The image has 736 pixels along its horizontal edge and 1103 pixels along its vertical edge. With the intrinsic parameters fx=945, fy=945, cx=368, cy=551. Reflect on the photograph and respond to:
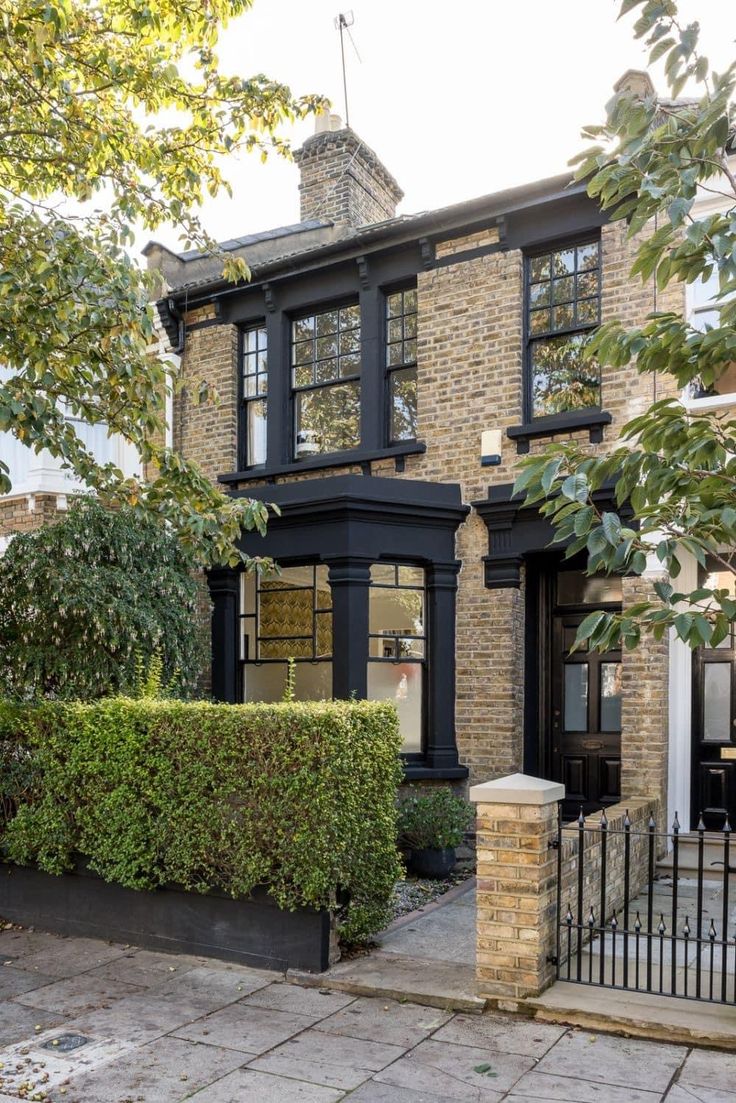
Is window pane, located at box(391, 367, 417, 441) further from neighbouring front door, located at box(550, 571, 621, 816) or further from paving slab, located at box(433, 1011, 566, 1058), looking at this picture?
paving slab, located at box(433, 1011, 566, 1058)

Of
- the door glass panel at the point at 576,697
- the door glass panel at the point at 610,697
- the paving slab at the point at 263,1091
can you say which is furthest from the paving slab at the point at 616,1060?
the door glass panel at the point at 576,697

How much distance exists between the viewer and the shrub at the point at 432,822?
8508 millimetres

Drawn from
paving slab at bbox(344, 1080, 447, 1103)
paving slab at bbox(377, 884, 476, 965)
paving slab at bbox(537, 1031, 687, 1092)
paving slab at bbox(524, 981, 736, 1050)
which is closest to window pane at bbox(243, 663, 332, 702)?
paving slab at bbox(377, 884, 476, 965)

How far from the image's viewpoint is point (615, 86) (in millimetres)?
9781

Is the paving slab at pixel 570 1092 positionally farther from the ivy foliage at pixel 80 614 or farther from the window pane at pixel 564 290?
the window pane at pixel 564 290

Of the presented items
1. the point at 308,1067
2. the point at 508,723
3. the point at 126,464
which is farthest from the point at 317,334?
the point at 308,1067

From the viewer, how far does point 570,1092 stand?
14.4 ft

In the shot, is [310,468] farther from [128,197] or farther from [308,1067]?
[308,1067]

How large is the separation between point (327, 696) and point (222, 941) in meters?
3.75

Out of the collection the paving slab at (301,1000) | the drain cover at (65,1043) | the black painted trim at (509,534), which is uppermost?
the black painted trim at (509,534)

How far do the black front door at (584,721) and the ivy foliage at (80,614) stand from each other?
3.94 m

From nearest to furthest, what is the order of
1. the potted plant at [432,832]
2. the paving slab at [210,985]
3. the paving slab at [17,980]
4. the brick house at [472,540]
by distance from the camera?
1. the paving slab at [210,985]
2. the paving slab at [17,980]
3. the potted plant at [432,832]
4. the brick house at [472,540]

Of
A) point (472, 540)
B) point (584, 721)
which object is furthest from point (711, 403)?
point (584, 721)

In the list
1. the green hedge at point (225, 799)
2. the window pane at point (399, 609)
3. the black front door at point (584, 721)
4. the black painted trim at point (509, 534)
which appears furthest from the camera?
the window pane at point (399, 609)
